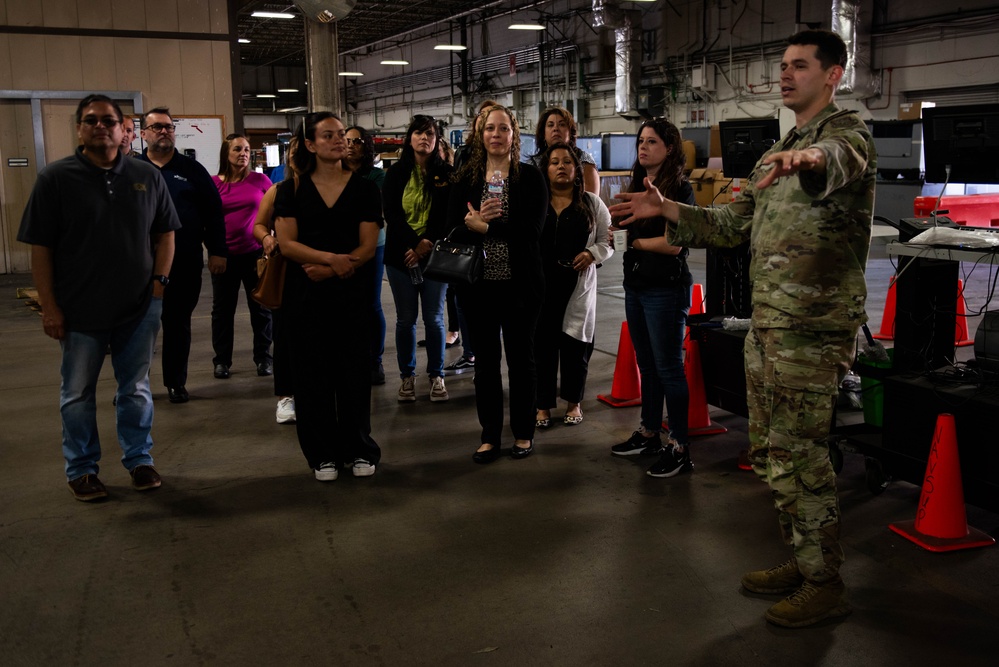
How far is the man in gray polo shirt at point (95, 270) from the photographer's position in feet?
11.1

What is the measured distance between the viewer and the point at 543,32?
20.2 meters

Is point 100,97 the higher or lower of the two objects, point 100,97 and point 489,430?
the higher

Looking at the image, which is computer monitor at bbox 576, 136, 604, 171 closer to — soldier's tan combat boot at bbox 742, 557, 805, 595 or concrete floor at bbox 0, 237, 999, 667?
concrete floor at bbox 0, 237, 999, 667

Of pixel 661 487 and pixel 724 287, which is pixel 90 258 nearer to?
pixel 661 487

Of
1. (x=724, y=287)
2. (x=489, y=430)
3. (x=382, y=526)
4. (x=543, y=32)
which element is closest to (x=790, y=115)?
(x=543, y=32)

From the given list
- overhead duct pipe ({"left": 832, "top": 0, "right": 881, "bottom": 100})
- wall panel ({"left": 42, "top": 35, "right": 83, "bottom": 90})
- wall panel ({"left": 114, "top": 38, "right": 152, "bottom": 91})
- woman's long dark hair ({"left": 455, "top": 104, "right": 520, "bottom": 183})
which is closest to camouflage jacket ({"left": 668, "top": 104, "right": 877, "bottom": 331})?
woman's long dark hair ({"left": 455, "top": 104, "right": 520, "bottom": 183})

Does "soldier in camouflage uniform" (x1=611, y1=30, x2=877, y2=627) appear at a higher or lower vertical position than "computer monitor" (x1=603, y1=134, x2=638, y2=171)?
lower

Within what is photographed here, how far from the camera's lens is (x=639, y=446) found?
4.12 metres

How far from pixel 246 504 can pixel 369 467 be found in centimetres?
55

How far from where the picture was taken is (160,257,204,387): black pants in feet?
16.5

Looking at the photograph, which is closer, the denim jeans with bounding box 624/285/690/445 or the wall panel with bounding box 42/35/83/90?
the denim jeans with bounding box 624/285/690/445

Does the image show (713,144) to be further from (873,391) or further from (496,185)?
(496,185)

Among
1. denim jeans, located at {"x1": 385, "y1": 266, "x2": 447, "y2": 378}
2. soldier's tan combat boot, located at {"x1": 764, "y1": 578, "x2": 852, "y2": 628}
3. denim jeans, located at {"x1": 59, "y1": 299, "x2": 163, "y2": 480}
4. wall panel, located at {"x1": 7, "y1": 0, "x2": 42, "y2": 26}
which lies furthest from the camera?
wall panel, located at {"x1": 7, "y1": 0, "x2": 42, "y2": 26}

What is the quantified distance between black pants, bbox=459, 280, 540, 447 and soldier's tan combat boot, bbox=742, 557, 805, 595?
1544 millimetres
